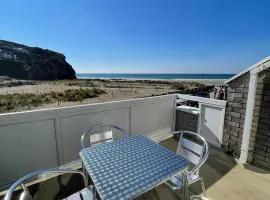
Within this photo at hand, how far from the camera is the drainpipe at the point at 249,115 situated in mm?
2248

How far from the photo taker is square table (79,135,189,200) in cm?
92

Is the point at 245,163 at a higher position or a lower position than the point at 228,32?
lower

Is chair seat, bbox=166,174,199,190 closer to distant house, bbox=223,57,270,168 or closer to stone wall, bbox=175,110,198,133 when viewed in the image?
distant house, bbox=223,57,270,168

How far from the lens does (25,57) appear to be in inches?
1841

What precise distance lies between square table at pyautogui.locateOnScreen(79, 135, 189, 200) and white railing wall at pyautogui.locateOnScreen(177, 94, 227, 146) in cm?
184

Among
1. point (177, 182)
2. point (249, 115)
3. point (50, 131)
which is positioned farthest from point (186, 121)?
point (50, 131)

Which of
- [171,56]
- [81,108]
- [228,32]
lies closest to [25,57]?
[171,56]

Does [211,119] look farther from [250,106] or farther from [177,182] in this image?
[177,182]

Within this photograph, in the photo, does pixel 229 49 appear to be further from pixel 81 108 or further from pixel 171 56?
pixel 81 108

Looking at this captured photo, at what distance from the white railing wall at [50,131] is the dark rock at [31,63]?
4977 cm

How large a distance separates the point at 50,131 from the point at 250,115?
295 cm

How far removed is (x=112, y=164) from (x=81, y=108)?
4.15 ft

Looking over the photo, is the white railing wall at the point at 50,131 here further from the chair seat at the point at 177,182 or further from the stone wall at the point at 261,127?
the stone wall at the point at 261,127

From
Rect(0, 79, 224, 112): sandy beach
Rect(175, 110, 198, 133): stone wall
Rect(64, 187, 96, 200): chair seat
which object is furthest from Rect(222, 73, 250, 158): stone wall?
Rect(0, 79, 224, 112): sandy beach
